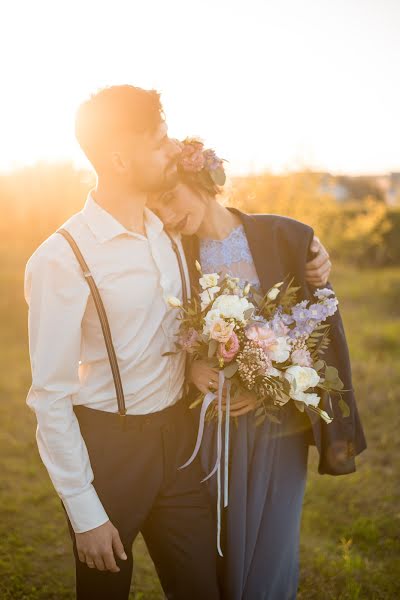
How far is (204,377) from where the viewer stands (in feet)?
8.10

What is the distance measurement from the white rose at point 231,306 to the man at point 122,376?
252 mm

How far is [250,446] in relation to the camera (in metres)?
2.71

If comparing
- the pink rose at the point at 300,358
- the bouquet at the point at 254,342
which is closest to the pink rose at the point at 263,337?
the bouquet at the point at 254,342

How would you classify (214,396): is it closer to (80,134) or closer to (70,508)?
(70,508)

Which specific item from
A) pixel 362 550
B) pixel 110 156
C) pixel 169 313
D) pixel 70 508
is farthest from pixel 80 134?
pixel 362 550

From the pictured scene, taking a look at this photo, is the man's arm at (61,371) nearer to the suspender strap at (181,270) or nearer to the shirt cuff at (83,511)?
the shirt cuff at (83,511)

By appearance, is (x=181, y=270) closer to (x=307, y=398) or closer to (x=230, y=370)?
(x=230, y=370)

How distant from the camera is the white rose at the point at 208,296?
7.71ft

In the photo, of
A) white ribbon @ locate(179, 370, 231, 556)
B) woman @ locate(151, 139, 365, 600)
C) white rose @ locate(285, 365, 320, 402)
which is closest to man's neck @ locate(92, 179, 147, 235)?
woman @ locate(151, 139, 365, 600)

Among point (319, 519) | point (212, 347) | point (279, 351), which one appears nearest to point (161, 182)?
point (212, 347)

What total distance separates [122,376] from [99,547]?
0.64 meters

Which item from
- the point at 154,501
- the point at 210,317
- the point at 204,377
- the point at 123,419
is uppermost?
the point at 210,317

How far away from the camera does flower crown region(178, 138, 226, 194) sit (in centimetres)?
277

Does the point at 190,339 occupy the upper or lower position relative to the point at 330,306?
lower
